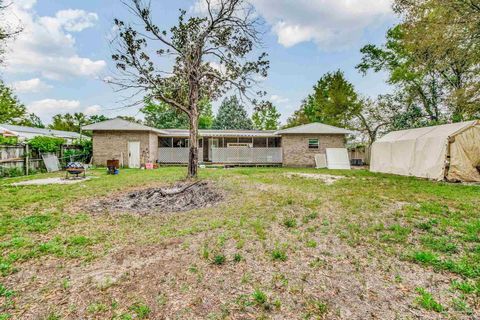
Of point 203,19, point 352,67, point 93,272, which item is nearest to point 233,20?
point 203,19

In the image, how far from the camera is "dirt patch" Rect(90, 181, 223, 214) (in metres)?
5.99

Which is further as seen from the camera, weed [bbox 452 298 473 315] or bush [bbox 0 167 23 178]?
bush [bbox 0 167 23 178]

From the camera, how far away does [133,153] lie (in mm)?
16672

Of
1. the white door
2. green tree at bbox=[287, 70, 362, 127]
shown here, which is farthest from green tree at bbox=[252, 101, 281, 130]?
the white door

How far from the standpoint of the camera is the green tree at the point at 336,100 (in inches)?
965

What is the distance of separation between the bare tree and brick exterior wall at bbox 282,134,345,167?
7632mm

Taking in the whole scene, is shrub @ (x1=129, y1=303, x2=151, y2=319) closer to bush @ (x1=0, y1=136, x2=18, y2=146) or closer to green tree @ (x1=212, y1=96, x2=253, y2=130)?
bush @ (x1=0, y1=136, x2=18, y2=146)

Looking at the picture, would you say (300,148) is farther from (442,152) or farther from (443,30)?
(443,30)

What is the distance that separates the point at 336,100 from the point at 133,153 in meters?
20.3

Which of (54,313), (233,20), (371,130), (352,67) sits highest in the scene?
(352,67)

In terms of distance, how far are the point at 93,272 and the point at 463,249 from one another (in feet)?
16.0

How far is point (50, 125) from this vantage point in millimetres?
43000

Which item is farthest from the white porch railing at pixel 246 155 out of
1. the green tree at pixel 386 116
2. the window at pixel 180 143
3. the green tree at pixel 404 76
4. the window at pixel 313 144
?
the green tree at pixel 404 76

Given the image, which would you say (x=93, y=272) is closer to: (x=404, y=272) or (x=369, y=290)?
(x=369, y=290)
